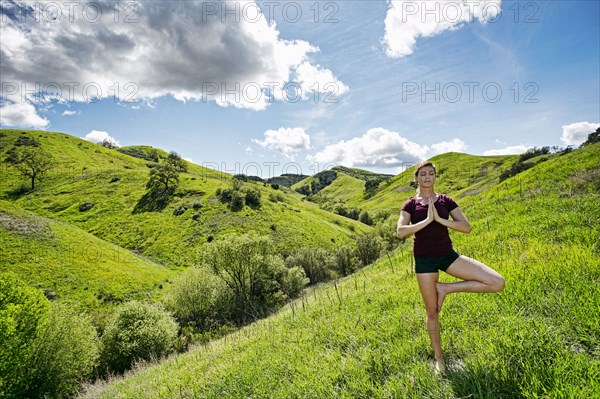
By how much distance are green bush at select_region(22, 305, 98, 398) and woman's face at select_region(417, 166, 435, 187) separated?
37.3 m

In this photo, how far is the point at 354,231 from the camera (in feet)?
406

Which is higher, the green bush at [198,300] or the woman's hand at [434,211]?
the woman's hand at [434,211]

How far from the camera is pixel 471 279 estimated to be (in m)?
4.10

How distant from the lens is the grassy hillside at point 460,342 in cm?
350

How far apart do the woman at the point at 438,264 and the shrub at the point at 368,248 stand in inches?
2977

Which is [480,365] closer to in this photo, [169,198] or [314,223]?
[314,223]

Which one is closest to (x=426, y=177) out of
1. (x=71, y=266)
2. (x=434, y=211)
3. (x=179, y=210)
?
(x=434, y=211)

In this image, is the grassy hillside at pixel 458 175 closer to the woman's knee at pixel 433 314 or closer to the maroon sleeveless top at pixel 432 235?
the maroon sleeveless top at pixel 432 235

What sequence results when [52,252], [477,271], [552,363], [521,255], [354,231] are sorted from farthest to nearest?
[354,231], [52,252], [521,255], [477,271], [552,363]

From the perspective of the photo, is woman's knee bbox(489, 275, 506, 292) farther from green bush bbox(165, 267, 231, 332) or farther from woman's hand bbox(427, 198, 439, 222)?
green bush bbox(165, 267, 231, 332)

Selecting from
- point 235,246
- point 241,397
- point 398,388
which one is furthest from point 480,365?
point 235,246

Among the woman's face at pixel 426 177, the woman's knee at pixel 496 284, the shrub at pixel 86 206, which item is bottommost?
the woman's knee at pixel 496 284

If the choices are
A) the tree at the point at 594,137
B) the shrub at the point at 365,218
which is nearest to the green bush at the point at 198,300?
the tree at the point at 594,137

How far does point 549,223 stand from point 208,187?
12540cm
